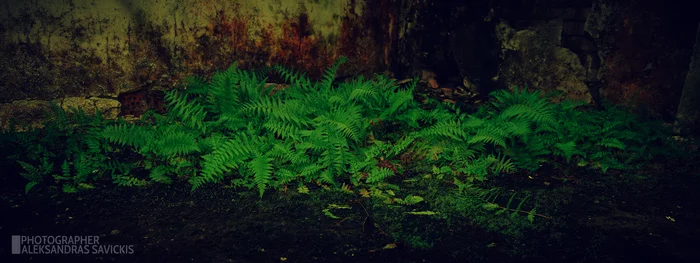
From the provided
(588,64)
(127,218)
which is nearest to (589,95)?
(588,64)

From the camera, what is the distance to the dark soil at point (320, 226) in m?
2.11

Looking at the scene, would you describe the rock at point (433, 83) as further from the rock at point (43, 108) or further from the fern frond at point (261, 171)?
the rock at point (43, 108)

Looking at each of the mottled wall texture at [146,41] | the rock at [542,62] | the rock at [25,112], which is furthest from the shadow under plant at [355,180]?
the rock at [542,62]

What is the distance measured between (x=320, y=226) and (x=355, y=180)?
0.69 meters

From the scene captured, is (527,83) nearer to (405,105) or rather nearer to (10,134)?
(405,105)

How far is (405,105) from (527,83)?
5.71 ft

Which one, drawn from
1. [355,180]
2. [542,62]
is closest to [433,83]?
[542,62]

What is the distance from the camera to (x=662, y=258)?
211cm

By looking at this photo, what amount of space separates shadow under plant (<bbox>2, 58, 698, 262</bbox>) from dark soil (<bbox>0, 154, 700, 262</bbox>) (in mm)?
12

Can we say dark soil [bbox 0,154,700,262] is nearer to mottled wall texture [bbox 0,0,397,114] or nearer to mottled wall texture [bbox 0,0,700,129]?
mottled wall texture [bbox 0,0,397,114]

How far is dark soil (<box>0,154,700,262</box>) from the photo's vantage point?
2109 mm

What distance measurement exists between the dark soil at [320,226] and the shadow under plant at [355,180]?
0.01 meters

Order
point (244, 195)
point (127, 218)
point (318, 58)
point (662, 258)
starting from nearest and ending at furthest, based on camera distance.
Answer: point (662, 258), point (127, 218), point (244, 195), point (318, 58)

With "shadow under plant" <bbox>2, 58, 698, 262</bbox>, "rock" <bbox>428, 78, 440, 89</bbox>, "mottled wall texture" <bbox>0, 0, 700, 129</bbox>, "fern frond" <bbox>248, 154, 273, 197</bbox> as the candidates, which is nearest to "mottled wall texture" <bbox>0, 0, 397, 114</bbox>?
"mottled wall texture" <bbox>0, 0, 700, 129</bbox>
